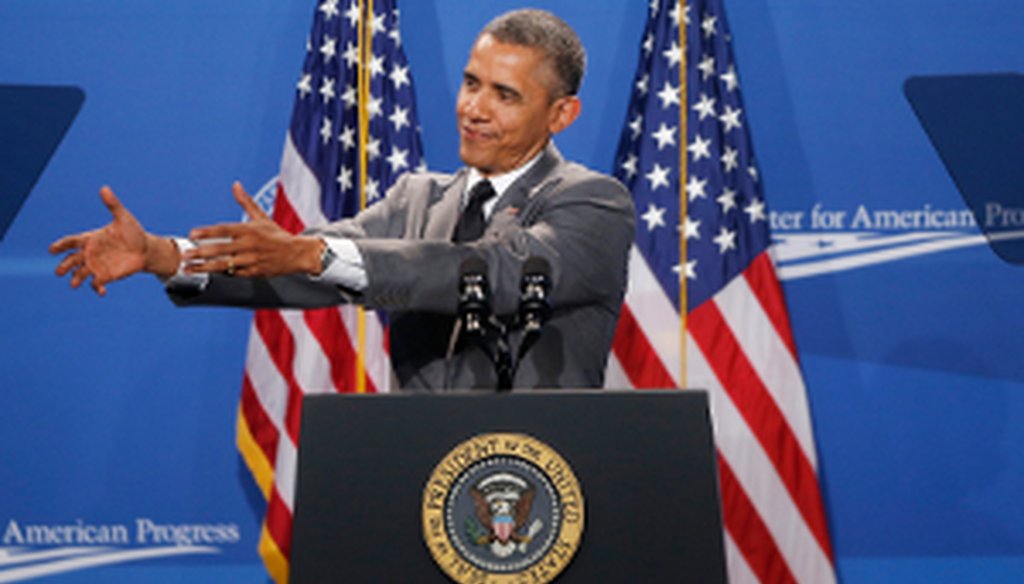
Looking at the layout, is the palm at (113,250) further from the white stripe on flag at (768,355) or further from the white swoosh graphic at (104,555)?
the white swoosh graphic at (104,555)

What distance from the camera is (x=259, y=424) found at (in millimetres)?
3566

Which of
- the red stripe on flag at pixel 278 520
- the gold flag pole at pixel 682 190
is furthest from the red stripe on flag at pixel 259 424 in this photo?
the gold flag pole at pixel 682 190

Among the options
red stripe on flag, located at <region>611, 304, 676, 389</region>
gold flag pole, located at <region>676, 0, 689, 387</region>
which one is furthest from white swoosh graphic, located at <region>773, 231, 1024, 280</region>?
red stripe on flag, located at <region>611, 304, 676, 389</region>

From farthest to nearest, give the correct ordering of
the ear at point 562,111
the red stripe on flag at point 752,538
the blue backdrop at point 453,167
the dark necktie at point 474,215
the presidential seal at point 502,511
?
the blue backdrop at point 453,167 < the red stripe on flag at point 752,538 < the ear at point 562,111 < the dark necktie at point 474,215 < the presidential seal at point 502,511

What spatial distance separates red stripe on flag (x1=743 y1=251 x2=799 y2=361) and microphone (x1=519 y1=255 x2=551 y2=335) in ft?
6.84

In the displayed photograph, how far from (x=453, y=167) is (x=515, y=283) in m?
2.20

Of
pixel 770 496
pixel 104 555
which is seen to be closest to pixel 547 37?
pixel 770 496

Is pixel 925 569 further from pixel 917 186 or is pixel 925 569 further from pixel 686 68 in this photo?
pixel 686 68

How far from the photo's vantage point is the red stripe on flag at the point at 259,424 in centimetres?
355

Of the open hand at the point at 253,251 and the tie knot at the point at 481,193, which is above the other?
the tie knot at the point at 481,193

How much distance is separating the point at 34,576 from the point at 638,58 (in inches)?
108

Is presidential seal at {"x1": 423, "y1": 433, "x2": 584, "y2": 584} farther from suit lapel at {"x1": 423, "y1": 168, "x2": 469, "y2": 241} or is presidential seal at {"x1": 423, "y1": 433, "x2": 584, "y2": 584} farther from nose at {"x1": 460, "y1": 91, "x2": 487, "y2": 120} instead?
nose at {"x1": 460, "y1": 91, "x2": 487, "y2": 120}

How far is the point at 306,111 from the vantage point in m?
3.65

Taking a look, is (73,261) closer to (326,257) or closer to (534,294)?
(326,257)
